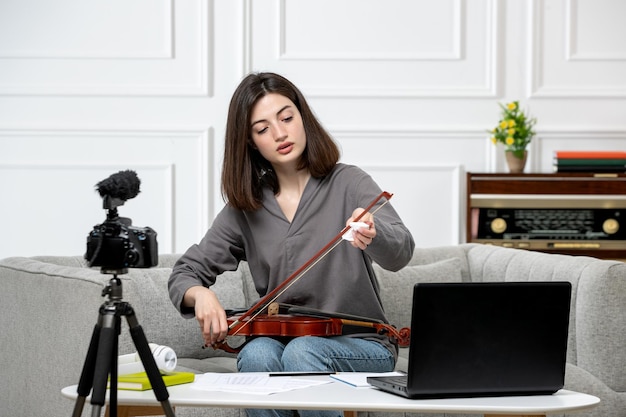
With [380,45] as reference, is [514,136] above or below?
below

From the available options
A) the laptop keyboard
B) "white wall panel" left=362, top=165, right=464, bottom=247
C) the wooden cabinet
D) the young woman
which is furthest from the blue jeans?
"white wall panel" left=362, top=165, right=464, bottom=247

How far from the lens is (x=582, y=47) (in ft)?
13.3

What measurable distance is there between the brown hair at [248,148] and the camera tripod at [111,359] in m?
0.90

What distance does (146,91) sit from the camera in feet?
13.1

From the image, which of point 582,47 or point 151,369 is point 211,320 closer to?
point 151,369

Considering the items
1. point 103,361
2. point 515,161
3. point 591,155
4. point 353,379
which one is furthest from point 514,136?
point 103,361

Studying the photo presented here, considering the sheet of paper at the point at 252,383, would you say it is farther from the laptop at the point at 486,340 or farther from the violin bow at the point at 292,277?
the violin bow at the point at 292,277

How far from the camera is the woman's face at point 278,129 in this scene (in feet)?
7.82

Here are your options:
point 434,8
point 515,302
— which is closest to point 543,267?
point 515,302

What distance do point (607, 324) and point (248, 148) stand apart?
1.10 meters

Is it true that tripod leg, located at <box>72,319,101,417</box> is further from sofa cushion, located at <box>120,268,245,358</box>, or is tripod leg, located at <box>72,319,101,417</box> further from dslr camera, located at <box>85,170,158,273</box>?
sofa cushion, located at <box>120,268,245,358</box>

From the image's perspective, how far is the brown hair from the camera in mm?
2424

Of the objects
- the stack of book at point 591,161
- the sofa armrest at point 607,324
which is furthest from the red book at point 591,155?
the sofa armrest at point 607,324

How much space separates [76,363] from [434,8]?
2.40 meters
